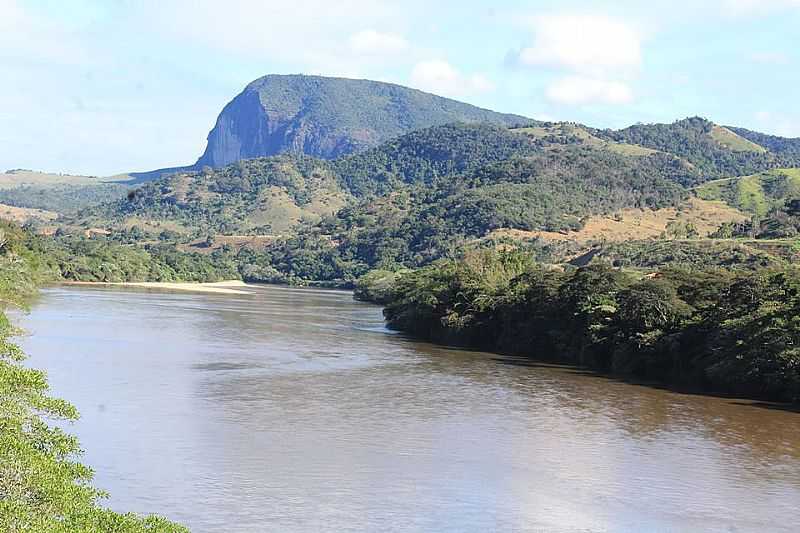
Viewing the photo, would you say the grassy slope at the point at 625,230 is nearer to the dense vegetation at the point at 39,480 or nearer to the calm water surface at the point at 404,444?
the calm water surface at the point at 404,444

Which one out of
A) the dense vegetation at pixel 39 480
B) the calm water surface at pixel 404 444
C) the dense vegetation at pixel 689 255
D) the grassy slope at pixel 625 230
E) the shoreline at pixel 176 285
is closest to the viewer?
the dense vegetation at pixel 39 480

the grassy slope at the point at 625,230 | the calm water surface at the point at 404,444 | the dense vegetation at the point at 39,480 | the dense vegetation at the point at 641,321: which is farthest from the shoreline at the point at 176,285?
the dense vegetation at the point at 39,480

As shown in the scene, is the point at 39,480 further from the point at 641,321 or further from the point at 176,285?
the point at 176,285

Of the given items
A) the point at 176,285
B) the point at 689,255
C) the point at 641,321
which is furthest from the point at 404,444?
the point at 176,285

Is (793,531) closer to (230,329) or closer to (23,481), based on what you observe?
(23,481)

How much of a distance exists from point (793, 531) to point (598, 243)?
5662 inches

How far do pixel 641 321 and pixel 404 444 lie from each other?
29.2 metres

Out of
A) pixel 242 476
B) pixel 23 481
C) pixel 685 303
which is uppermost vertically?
pixel 685 303

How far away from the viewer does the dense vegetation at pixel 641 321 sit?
5272 cm

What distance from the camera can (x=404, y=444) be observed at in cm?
3722

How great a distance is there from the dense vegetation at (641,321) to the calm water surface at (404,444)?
3063mm

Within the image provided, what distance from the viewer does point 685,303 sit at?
62.5 meters

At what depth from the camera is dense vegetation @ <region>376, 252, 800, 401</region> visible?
5272 centimetres

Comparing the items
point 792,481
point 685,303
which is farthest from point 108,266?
point 792,481
